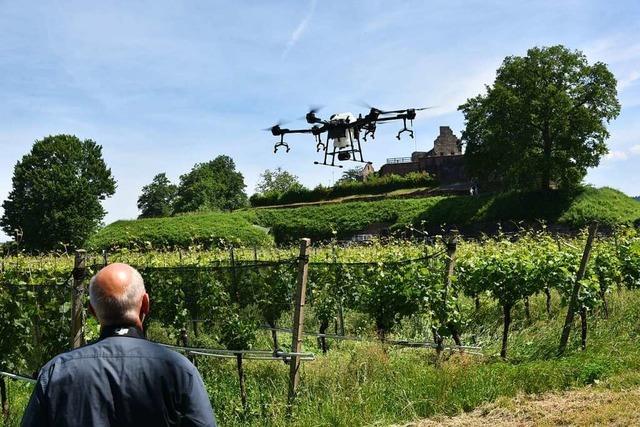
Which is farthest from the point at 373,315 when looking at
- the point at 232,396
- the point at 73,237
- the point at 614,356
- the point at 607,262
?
the point at 73,237

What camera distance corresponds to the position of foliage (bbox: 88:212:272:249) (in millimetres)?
40759

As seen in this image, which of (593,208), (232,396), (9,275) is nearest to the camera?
(232,396)

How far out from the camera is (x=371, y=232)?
41469 mm

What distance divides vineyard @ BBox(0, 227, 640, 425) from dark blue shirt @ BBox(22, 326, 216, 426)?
360cm

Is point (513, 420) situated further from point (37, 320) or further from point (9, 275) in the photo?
point (9, 275)

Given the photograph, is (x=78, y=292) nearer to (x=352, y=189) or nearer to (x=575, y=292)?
(x=575, y=292)

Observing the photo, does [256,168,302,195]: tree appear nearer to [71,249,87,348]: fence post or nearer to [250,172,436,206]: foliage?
[250,172,436,206]: foliage

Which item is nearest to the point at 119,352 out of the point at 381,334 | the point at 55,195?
the point at 381,334

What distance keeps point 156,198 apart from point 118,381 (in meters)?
89.9

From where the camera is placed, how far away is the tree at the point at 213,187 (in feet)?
247

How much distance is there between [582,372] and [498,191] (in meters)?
36.0

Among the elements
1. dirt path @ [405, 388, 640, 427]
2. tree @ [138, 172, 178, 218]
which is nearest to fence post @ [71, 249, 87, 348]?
dirt path @ [405, 388, 640, 427]

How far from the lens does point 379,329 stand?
8930mm

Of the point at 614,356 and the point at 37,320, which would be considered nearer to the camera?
the point at 37,320
